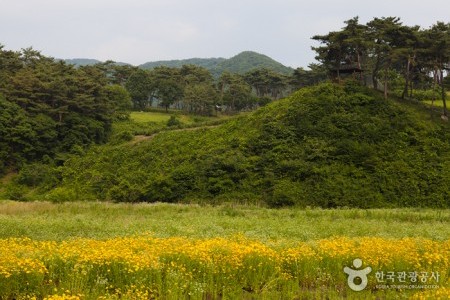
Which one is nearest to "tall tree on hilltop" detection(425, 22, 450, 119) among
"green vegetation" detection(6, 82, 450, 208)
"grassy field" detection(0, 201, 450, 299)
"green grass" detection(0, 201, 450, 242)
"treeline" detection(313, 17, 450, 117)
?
"treeline" detection(313, 17, 450, 117)

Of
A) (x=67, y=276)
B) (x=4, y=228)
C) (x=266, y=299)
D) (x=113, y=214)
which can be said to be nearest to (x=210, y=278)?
(x=266, y=299)

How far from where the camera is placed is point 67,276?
827 cm

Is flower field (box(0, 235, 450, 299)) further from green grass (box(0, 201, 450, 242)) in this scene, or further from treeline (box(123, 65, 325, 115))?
treeline (box(123, 65, 325, 115))

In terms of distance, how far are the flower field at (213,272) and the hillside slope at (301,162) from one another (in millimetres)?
21834

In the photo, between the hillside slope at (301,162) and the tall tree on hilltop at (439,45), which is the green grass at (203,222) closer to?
the hillside slope at (301,162)

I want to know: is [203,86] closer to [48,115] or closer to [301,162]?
[48,115]

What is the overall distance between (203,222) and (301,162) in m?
15.5

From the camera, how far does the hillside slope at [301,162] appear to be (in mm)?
32062

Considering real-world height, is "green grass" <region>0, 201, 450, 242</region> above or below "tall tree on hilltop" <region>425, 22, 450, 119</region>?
below

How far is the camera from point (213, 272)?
877cm

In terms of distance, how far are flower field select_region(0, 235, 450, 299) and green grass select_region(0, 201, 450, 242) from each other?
401 cm

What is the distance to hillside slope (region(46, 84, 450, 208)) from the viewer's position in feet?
105

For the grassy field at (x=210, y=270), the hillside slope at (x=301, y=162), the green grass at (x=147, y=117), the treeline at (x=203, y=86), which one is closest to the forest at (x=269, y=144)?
the hillside slope at (x=301, y=162)

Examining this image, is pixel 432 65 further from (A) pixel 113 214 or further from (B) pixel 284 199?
(A) pixel 113 214
